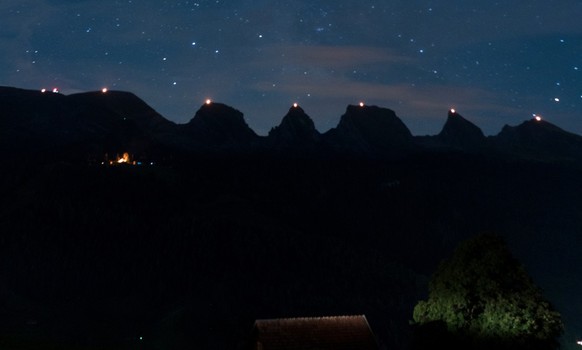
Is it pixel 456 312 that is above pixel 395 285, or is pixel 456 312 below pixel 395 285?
above

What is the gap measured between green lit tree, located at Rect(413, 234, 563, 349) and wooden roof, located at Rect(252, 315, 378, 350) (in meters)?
5.18

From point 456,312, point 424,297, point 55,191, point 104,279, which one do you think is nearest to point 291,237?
point 424,297

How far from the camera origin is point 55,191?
6890 inches

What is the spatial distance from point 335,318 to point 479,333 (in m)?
8.76

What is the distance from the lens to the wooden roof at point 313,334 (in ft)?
125

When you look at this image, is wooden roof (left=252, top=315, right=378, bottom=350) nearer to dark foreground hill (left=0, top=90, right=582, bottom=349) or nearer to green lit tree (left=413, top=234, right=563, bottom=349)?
green lit tree (left=413, top=234, right=563, bottom=349)

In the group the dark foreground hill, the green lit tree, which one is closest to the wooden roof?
the green lit tree

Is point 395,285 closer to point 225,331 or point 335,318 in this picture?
point 225,331

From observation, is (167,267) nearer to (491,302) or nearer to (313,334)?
(313,334)

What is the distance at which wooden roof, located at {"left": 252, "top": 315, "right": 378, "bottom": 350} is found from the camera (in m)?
38.2

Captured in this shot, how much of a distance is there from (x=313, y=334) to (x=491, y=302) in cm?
1090

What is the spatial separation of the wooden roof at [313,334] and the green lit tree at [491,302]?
5.18 meters

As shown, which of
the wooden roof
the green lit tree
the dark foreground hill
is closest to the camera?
the wooden roof

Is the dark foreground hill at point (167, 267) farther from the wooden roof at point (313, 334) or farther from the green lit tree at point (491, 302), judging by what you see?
the green lit tree at point (491, 302)
